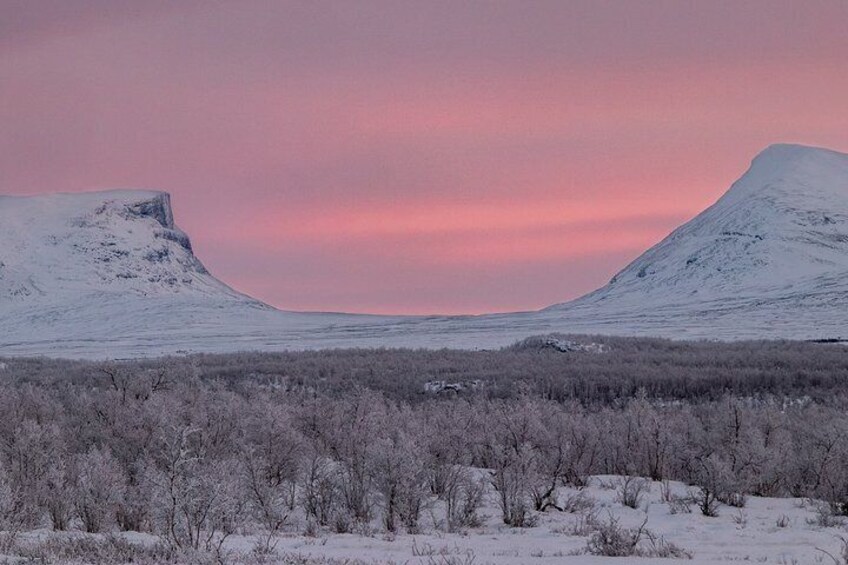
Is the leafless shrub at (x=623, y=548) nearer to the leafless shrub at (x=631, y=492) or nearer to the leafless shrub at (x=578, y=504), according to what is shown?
the leafless shrub at (x=578, y=504)

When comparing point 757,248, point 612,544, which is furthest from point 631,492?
point 757,248

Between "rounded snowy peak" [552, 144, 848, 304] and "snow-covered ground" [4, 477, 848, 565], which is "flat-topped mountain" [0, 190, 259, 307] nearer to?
"rounded snowy peak" [552, 144, 848, 304]

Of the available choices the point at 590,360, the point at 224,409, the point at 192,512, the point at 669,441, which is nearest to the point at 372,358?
the point at 590,360

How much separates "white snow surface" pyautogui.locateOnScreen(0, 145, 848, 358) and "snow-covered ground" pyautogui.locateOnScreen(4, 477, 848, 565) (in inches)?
3275

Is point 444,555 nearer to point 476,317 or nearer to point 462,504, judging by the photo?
point 462,504

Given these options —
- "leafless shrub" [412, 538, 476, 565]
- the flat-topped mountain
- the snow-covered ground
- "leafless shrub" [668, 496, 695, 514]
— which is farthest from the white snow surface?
"leafless shrub" [412, 538, 476, 565]

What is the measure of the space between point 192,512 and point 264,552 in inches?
91.5

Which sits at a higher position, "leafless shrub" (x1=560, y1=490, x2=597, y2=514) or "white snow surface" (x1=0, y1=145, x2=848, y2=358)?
"white snow surface" (x1=0, y1=145, x2=848, y2=358)

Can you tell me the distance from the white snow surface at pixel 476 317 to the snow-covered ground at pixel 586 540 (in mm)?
83186

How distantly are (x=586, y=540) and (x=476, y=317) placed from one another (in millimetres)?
146151

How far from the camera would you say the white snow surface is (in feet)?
403

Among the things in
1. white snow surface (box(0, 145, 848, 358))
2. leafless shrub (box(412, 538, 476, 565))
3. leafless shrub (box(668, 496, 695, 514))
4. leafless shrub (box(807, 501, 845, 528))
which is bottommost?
leafless shrub (box(668, 496, 695, 514))

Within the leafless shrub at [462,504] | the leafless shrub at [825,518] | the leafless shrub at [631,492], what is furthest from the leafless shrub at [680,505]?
the leafless shrub at [462,504]

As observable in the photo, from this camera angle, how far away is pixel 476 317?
165m
